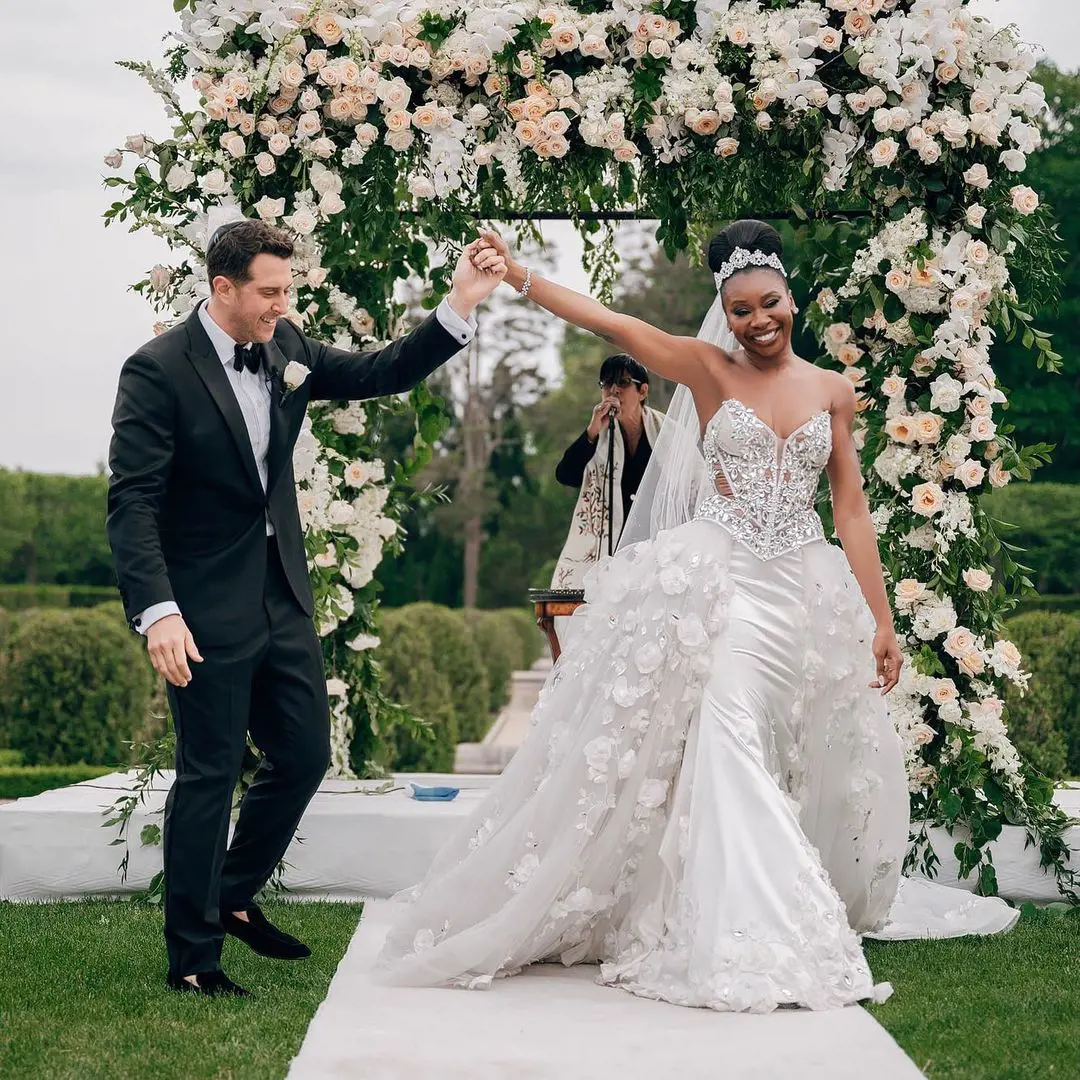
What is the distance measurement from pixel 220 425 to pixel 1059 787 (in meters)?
4.64

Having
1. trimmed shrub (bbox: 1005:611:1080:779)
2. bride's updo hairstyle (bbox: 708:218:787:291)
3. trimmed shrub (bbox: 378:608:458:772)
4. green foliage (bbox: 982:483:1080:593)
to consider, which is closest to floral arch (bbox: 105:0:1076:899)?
bride's updo hairstyle (bbox: 708:218:787:291)

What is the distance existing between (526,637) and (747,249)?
24.1m

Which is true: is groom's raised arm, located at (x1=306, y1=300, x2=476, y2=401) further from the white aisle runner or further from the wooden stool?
the wooden stool

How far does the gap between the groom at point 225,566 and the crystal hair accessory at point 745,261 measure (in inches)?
33.9

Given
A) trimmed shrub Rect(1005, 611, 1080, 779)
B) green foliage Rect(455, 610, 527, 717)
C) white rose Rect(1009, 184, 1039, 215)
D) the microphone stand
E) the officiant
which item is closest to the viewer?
white rose Rect(1009, 184, 1039, 215)

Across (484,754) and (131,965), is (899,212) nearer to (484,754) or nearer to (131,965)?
(131,965)

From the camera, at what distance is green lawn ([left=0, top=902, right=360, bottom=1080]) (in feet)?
12.4

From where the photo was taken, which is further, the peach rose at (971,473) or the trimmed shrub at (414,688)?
the trimmed shrub at (414,688)

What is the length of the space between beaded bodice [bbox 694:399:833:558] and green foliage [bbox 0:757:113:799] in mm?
7267

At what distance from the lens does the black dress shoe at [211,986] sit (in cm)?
446

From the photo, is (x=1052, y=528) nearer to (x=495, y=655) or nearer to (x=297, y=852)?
(x=495, y=655)

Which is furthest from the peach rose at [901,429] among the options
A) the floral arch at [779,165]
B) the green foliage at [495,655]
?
the green foliage at [495,655]

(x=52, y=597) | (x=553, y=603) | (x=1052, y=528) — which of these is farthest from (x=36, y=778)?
(x=52, y=597)

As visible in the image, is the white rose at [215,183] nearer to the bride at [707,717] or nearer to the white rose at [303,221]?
the white rose at [303,221]
